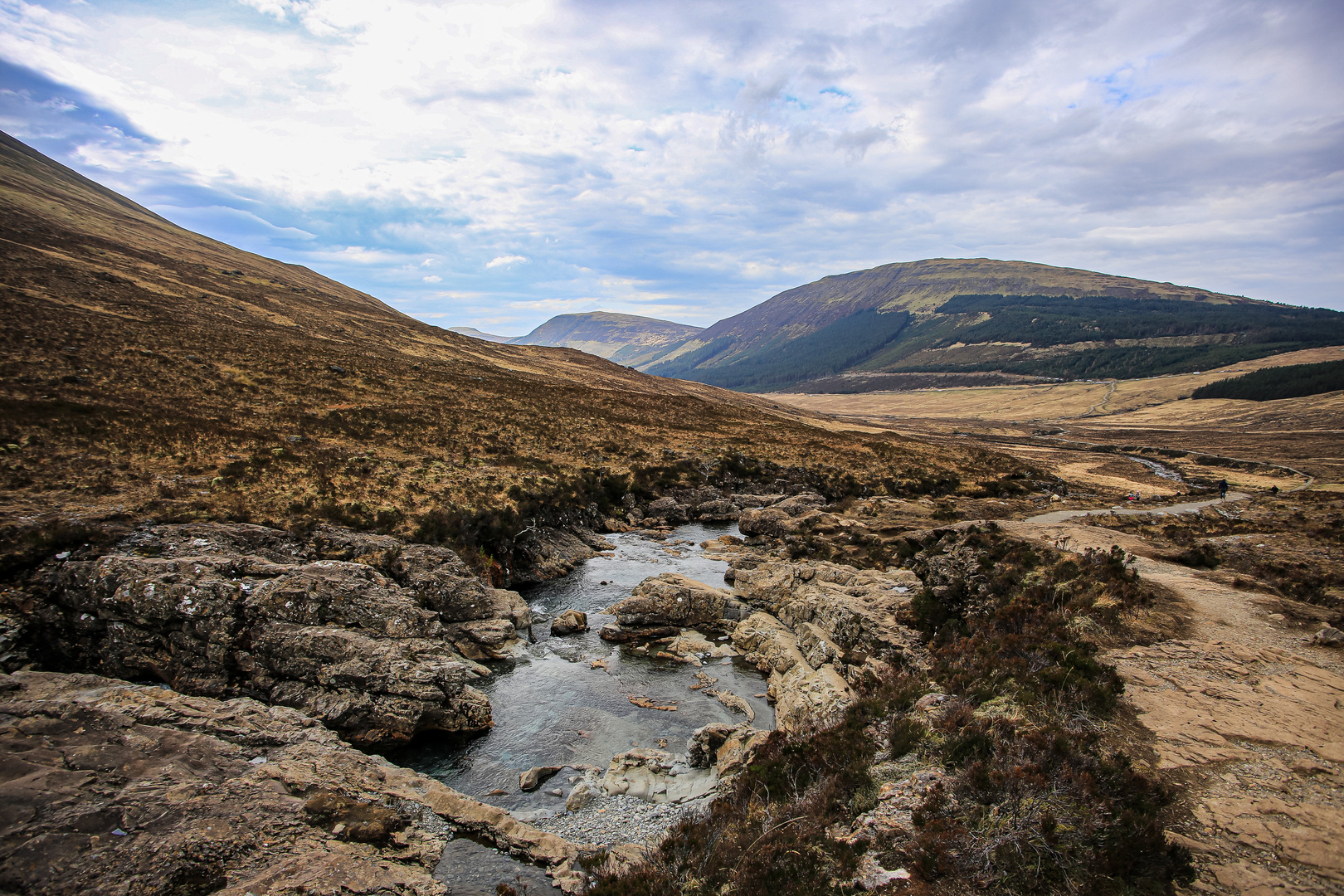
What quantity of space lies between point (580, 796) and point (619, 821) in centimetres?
124

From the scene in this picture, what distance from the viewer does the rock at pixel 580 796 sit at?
12604 millimetres

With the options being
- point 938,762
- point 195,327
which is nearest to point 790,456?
point 938,762

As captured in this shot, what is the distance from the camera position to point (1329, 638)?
12.0m

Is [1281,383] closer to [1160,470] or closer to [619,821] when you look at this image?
[1160,470]

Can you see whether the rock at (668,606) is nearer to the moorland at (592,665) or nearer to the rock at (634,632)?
the moorland at (592,665)

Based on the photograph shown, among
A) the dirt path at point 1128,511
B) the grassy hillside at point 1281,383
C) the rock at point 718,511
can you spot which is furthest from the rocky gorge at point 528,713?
the grassy hillside at point 1281,383

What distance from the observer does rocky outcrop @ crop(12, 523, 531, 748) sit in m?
14.1

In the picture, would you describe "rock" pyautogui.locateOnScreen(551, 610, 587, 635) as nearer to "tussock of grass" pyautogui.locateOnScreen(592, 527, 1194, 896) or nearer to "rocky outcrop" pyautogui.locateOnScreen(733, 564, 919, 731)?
"rocky outcrop" pyautogui.locateOnScreen(733, 564, 919, 731)

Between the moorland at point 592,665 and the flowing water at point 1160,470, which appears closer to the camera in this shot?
the moorland at point 592,665

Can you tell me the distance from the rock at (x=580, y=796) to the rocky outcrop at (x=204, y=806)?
4.19ft

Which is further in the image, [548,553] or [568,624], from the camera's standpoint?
[548,553]

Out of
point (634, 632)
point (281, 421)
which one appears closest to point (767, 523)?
point (634, 632)

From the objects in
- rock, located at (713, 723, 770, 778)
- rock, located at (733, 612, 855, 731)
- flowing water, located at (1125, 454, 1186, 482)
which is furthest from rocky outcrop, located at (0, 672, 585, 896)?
flowing water, located at (1125, 454, 1186, 482)

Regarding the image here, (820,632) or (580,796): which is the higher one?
(820,632)
